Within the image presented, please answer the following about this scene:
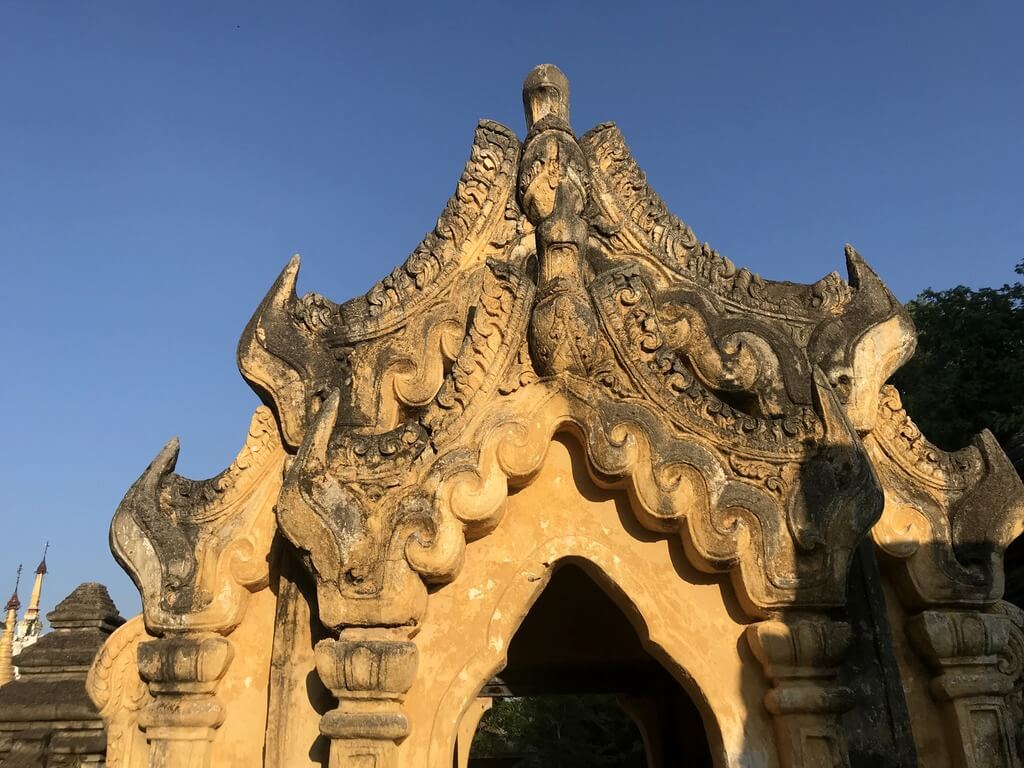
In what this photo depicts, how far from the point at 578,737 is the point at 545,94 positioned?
17369 millimetres

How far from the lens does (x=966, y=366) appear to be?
76.2ft

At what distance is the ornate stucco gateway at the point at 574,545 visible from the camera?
527 centimetres

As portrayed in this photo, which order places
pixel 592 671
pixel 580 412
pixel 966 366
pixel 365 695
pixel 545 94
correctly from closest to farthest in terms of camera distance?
pixel 365 695
pixel 580 412
pixel 545 94
pixel 592 671
pixel 966 366

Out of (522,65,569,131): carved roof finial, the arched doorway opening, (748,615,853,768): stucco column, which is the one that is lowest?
(748,615,853,768): stucco column

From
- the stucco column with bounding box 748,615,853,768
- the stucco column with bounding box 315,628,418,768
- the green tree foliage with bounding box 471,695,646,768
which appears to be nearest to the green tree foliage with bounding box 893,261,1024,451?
the green tree foliage with bounding box 471,695,646,768

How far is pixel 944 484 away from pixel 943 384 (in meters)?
17.9

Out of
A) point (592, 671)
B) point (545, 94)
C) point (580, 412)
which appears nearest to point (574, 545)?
point (580, 412)

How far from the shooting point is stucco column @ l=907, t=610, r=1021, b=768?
5.55 m

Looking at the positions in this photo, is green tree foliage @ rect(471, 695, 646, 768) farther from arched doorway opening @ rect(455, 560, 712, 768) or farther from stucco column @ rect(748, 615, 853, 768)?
stucco column @ rect(748, 615, 853, 768)

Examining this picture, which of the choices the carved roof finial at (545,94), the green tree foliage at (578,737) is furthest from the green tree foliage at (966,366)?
the carved roof finial at (545,94)

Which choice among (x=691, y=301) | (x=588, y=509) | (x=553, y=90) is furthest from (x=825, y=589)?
(x=553, y=90)

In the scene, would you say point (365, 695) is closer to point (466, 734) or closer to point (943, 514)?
point (943, 514)

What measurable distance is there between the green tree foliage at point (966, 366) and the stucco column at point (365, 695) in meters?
18.9

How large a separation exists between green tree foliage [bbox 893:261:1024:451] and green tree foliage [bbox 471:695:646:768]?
1089 centimetres
